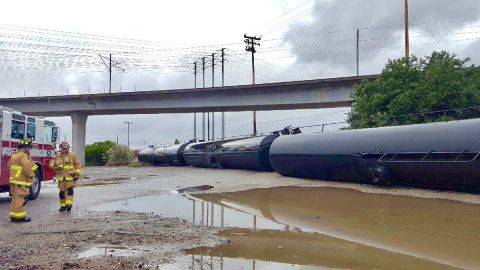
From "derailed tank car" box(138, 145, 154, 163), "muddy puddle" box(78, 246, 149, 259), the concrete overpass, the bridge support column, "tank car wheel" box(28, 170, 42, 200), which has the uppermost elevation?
the concrete overpass

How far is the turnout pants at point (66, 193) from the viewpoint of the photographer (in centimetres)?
1241

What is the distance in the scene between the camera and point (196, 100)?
47.9 meters

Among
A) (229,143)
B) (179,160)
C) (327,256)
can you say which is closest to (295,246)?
(327,256)

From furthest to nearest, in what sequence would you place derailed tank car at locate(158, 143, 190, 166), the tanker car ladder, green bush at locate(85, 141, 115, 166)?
green bush at locate(85, 141, 115, 166)
derailed tank car at locate(158, 143, 190, 166)
the tanker car ladder

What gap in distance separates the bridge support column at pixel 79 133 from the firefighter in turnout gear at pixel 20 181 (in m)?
40.7

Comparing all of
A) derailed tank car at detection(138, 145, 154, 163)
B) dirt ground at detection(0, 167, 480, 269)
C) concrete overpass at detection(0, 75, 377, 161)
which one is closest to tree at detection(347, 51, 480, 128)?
dirt ground at detection(0, 167, 480, 269)

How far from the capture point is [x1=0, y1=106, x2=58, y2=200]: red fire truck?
47.0ft

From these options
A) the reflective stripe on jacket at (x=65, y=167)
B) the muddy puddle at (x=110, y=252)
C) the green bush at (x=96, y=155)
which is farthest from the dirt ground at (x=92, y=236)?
the green bush at (x=96, y=155)

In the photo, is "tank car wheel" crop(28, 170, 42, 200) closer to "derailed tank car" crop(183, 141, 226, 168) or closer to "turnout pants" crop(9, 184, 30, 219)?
"turnout pants" crop(9, 184, 30, 219)

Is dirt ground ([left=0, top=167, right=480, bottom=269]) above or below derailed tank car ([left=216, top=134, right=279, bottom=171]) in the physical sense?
below

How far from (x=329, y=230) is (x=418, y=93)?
14.5 meters

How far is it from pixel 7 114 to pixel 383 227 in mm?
11254

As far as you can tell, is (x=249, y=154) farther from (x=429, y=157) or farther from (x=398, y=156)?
(x=429, y=157)

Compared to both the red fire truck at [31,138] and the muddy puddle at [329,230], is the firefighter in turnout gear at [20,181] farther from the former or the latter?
the red fire truck at [31,138]
